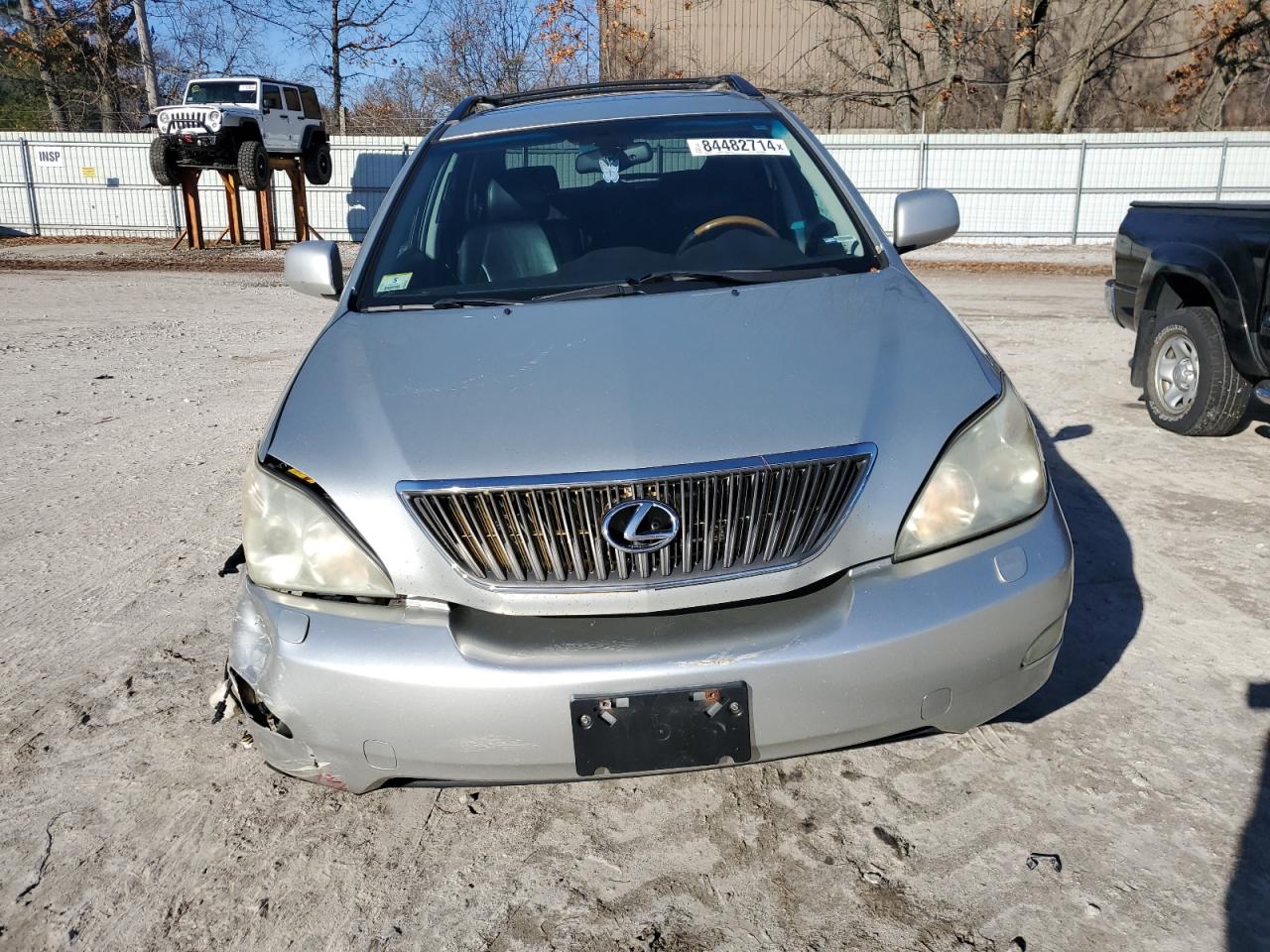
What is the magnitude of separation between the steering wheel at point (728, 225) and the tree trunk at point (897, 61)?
25.3m

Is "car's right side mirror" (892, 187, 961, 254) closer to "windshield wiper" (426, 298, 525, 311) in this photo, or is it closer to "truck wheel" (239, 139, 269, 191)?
"windshield wiper" (426, 298, 525, 311)

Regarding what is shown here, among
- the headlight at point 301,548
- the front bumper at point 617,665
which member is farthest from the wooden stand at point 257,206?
the front bumper at point 617,665

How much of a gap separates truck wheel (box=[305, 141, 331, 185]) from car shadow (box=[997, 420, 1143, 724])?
18.9 meters

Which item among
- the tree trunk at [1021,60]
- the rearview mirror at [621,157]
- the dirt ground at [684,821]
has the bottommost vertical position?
A: the dirt ground at [684,821]

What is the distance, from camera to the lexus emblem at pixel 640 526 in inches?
77.8

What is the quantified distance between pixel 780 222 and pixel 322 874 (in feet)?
7.82

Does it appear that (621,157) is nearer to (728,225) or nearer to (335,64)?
(728,225)

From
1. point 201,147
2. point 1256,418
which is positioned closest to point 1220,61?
point 201,147

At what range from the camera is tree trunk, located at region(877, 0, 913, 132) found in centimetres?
2628

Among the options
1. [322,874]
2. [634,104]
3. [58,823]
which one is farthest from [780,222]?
[58,823]

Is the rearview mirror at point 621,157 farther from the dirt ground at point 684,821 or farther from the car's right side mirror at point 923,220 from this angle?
the dirt ground at point 684,821

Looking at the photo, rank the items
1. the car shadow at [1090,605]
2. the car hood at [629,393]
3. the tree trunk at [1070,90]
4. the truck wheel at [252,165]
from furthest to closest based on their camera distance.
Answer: the tree trunk at [1070,90] < the truck wheel at [252,165] < the car shadow at [1090,605] < the car hood at [629,393]

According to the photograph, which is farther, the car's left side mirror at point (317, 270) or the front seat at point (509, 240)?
the car's left side mirror at point (317, 270)

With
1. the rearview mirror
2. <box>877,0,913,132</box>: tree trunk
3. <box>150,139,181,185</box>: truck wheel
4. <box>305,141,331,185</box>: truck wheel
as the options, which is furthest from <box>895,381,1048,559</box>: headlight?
<box>877,0,913,132</box>: tree trunk
